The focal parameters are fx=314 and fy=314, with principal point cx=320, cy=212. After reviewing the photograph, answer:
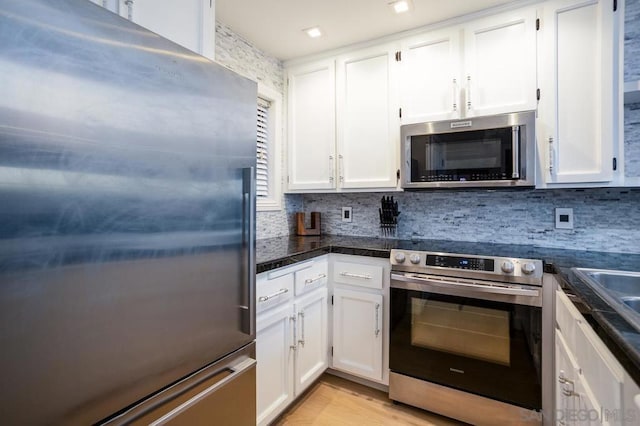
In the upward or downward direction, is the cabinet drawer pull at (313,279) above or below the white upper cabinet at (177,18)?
below

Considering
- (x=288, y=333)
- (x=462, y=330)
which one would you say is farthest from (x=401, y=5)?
(x=288, y=333)

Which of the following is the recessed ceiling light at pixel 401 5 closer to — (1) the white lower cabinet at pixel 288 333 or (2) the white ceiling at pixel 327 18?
(2) the white ceiling at pixel 327 18

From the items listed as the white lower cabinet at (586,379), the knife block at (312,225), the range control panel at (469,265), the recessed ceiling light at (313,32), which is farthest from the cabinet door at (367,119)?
the white lower cabinet at (586,379)

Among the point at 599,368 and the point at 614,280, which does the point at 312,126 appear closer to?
the point at 614,280

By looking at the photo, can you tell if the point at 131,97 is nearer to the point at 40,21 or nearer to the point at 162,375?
the point at 40,21

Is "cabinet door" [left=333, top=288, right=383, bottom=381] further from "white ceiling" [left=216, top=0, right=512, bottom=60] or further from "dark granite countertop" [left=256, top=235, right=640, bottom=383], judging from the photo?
"white ceiling" [left=216, top=0, right=512, bottom=60]

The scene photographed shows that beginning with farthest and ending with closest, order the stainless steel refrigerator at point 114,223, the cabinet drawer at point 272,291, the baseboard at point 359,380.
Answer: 1. the baseboard at point 359,380
2. the cabinet drawer at point 272,291
3. the stainless steel refrigerator at point 114,223

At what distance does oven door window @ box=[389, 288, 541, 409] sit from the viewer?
1.57 metres

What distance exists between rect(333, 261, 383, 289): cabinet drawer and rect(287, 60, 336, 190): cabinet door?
66cm

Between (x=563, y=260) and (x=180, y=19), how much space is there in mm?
2080

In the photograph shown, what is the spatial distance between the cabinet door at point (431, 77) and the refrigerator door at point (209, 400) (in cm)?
174

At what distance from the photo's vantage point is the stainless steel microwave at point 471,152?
1.71 metres

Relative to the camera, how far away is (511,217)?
6.83 ft

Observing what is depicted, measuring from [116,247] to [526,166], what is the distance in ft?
6.29
